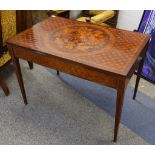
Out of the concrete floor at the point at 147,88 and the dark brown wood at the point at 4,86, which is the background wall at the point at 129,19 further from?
the dark brown wood at the point at 4,86

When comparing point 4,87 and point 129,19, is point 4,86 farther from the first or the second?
point 129,19

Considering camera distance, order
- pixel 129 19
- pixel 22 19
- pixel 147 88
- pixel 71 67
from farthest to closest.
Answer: pixel 129 19 → pixel 147 88 → pixel 22 19 → pixel 71 67

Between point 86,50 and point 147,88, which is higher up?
point 86,50

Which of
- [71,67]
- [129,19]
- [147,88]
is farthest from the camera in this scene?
[129,19]

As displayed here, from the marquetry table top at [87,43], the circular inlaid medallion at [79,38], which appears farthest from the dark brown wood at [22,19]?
the circular inlaid medallion at [79,38]

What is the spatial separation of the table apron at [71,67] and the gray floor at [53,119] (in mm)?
496

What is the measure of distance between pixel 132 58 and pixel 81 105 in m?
0.71

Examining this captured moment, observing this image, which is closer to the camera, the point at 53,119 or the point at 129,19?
the point at 53,119

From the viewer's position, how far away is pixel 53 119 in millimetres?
1673

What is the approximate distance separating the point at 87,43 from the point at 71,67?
0.23 m

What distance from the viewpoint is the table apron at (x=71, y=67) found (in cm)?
118

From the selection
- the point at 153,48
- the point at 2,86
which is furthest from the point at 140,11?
the point at 2,86

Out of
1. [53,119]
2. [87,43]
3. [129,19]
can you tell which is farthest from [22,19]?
[129,19]

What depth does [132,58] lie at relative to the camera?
1243 mm
